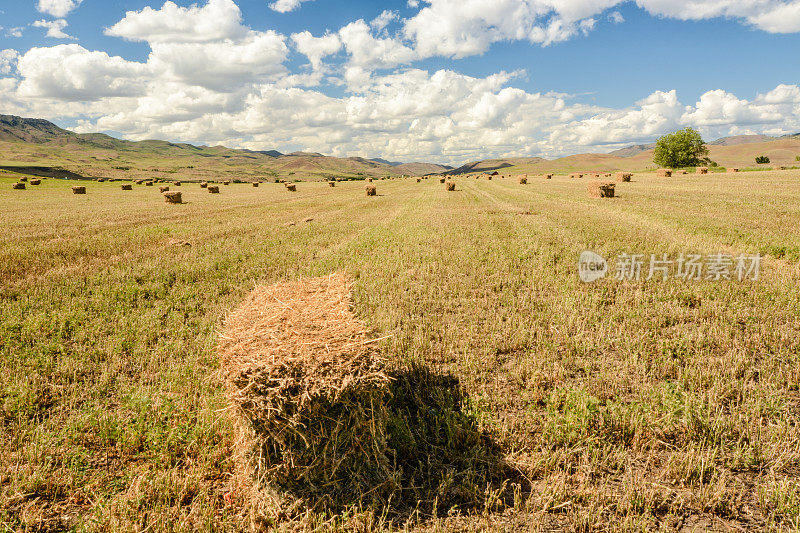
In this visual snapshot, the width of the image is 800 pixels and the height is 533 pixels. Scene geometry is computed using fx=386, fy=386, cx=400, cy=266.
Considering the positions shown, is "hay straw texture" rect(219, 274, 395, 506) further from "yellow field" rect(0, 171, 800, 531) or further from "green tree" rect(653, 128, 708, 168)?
"green tree" rect(653, 128, 708, 168)

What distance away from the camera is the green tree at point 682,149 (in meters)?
80.9

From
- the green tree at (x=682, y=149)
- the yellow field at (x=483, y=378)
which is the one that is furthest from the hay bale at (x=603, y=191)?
the green tree at (x=682, y=149)

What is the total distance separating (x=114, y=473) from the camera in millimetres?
4168

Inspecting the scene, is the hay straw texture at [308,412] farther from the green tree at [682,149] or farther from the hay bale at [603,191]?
the green tree at [682,149]

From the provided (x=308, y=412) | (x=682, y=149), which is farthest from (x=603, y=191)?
(x=682, y=149)

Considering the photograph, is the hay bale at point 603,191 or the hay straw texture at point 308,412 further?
the hay bale at point 603,191

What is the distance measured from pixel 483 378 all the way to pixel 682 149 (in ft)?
325

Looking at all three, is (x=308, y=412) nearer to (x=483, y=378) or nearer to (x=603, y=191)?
(x=483, y=378)

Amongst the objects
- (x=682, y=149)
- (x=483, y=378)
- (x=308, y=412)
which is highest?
(x=682, y=149)

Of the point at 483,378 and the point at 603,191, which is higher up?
the point at 603,191

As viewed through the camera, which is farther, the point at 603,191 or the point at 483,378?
the point at 603,191

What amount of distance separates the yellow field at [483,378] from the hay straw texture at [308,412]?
378 mm

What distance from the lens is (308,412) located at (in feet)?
12.9

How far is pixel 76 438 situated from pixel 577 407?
6.09 m
